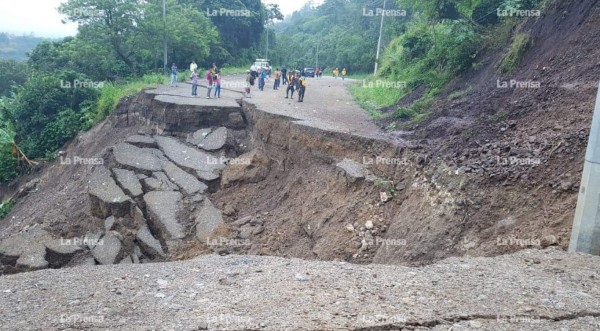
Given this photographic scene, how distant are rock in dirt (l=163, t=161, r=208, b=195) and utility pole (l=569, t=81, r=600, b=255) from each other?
881cm

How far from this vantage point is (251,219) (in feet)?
35.4

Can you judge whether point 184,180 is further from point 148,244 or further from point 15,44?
point 15,44

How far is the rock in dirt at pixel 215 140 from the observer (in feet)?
45.0

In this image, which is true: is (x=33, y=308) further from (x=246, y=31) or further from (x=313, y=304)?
(x=246, y=31)

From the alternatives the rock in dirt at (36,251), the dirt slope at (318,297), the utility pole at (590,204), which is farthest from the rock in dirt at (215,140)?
the utility pole at (590,204)

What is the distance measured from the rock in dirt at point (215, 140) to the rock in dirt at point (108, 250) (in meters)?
4.24

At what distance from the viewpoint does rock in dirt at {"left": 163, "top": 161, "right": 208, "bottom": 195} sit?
12070 mm

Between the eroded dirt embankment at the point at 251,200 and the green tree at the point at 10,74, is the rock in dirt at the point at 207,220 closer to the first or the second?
the eroded dirt embankment at the point at 251,200

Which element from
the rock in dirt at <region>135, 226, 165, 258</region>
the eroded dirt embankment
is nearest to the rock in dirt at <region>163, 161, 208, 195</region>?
the eroded dirt embankment

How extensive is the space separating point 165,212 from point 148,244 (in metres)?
1.06

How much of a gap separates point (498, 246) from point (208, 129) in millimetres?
10219

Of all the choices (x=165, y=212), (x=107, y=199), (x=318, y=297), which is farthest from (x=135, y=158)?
(x=318, y=297)

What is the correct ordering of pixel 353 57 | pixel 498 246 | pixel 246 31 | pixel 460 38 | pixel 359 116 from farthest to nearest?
1. pixel 353 57
2. pixel 246 31
3. pixel 359 116
4. pixel 460 38
5. pixel 498 246

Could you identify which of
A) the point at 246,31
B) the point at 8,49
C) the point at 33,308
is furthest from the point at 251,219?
the point at 8,49
